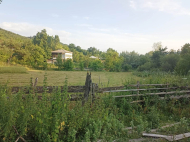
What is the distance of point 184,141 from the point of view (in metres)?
3.07

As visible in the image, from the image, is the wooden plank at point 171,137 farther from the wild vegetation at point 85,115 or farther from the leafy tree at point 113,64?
the leafy tree at point 113,64

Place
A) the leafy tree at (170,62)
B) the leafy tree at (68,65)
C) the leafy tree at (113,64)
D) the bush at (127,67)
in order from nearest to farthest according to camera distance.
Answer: the leafy tree at (170,62), the leafy tree at (68,65), the bush at (127,67), the leafy tree at (113,64)

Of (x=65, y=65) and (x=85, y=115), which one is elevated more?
(x=65, y=65)

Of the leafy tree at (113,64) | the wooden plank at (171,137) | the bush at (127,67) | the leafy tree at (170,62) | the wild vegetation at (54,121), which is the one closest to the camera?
the wild vegetation at (54,121)

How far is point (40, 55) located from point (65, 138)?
3580 cm

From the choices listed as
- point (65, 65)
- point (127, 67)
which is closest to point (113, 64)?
point (127, 67)

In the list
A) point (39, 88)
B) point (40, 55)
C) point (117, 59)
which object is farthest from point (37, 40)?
point (39, 88)

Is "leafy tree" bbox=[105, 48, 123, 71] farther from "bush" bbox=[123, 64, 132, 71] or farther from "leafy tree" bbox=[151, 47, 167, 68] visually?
"leafy tree" bbox=[151, 47, 167, 68]

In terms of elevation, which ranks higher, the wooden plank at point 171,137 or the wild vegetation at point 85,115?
the wild vegetation at point 85,115

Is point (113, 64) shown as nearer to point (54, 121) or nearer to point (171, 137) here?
point (171, 137)

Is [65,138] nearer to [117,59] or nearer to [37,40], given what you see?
[117,59]

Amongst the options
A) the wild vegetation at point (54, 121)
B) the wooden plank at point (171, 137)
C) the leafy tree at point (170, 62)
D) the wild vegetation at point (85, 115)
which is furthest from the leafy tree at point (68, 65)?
the wooden plank at point (171, 137)

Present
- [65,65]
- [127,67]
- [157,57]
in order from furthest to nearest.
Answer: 1. [127,67]
2. [65,65]
3. [157,57]

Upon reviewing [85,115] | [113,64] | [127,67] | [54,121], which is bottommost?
[85,115]
